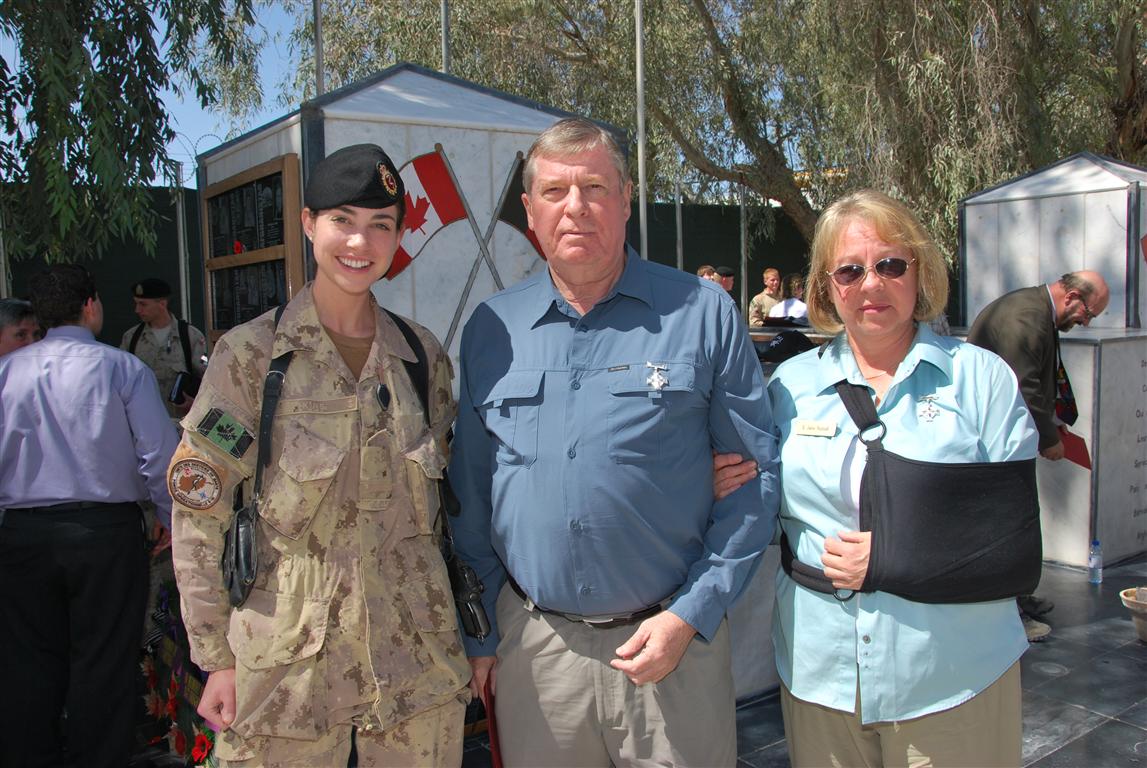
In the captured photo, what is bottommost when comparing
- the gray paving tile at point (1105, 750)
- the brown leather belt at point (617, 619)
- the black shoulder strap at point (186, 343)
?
the gray paving tile at point (1105, 750)

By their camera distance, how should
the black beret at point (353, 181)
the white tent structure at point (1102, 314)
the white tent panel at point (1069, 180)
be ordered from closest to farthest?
the black beret at point (353, 181) < the white tent structure at point (1102, 314) < the white tent panel at point (1069, 180)

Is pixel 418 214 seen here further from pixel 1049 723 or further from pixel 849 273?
pixel 1049 723

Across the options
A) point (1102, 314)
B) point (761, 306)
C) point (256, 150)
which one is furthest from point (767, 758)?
point (761, 306)

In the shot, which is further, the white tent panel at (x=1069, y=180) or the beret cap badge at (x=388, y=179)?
the white tent panel at (x=1069, y=180)

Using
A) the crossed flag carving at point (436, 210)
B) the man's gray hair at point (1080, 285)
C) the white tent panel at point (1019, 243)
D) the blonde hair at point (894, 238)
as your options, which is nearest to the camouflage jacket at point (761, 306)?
the white tent panel at point (1019, 243)

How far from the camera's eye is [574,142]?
1935 millimetres

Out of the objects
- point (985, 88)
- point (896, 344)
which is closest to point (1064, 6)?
point (985, 88)

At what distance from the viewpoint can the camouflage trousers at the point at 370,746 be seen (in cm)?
185

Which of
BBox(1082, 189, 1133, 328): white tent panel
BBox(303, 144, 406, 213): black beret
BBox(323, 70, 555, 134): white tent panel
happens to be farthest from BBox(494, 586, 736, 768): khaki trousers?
BBox(1082, 189, 1133, 328): white tent panel

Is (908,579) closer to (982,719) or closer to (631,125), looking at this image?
(982,719)

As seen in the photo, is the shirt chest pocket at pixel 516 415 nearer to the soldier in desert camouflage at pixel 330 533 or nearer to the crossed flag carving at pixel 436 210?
the soldier in desert camouflage at pixel 330 533

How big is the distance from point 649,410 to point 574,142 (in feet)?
1.92

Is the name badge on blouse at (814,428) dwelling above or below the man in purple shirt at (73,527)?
above

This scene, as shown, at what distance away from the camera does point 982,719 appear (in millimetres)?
1831
